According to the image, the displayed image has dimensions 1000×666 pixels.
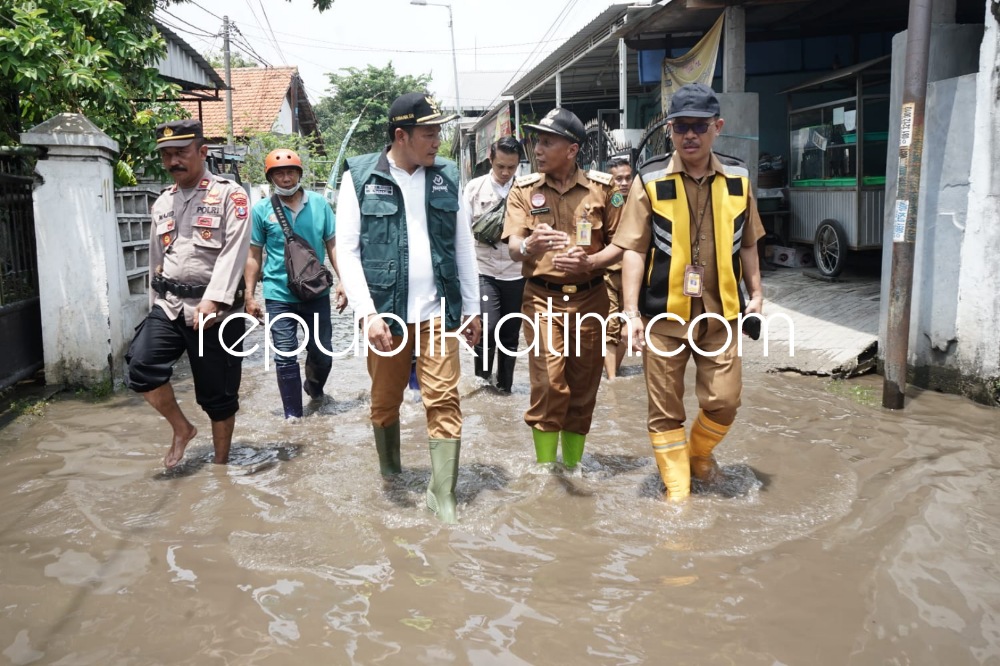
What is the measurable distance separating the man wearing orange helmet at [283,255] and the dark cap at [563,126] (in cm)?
216

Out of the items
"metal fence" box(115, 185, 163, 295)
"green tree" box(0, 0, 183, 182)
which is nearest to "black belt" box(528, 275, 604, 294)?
"green tree" box(0, 0, 183, 182)

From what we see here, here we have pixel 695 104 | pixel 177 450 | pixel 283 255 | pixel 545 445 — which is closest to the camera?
pixel 695 104

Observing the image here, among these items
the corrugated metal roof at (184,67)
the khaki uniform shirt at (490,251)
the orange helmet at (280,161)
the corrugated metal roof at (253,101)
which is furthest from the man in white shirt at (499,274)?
the corrugated metal roof at (253,101)

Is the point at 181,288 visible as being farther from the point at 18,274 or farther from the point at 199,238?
the point at 18,274

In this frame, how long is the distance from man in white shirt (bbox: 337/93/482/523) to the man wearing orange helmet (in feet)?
6.40

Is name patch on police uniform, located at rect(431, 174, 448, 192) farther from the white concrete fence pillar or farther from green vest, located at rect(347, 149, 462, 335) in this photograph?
the white concrete fence pillar

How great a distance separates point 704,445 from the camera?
181 inches

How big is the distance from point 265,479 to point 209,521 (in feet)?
2.38

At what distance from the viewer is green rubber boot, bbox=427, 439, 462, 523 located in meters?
4.21

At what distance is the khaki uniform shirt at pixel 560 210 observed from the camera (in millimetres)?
4777

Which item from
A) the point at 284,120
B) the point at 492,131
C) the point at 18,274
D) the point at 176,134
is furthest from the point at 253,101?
the point at 176,134

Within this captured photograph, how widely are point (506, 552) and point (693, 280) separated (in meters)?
1.57

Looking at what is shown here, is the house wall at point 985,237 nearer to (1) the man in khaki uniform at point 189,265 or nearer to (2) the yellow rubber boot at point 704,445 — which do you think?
(2) the yellow rubber boot at point 704,445

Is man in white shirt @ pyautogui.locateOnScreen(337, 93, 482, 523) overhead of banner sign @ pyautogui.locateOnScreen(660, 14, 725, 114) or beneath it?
beneath
